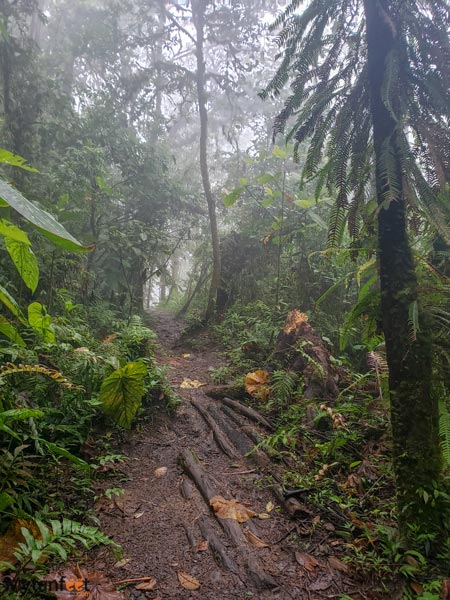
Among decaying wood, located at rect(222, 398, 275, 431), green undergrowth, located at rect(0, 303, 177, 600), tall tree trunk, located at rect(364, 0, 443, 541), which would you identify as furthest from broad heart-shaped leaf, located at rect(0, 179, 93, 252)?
decaying wood, located at rect(222, 398, 275, 431)

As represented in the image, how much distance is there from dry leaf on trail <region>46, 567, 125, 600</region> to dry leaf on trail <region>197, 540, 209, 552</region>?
0.64 metres

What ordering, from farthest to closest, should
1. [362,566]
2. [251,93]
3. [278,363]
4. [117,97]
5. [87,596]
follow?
[251,93] → [117,97] → [278,363] → [362,566] → [87,596]

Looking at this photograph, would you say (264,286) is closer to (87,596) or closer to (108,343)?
(108,343)

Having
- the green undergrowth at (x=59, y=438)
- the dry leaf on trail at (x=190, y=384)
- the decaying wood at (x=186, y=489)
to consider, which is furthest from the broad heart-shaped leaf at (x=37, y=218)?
the dry leaf on trail at (x=190, y=384)

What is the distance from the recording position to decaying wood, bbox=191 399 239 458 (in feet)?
12.7

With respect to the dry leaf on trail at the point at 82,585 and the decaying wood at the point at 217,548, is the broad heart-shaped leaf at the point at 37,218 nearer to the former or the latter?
the dry leaf on trail at the point at 82,585

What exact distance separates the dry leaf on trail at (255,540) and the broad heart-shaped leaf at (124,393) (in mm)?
1646

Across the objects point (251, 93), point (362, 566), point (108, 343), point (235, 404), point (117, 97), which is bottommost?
point (362, 566)

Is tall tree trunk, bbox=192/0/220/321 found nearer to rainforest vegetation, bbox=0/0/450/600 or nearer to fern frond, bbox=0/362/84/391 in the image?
rainforest vegetation, bbox=0/0/450/600

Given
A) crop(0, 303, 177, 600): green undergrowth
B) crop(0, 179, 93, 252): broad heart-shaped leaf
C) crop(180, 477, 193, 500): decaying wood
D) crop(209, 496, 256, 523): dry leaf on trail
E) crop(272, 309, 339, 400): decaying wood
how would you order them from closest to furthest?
crop(0, 179, 93, 252): broad heart-shaped leaf < crop(0, 303, 177, 600): green undergrowth < crop(209, 496, 256, 523): dry leaf on trail < crop(180, 477, 193, 500): decaying wood < crop(272, 309, 339, 400): decaying wood

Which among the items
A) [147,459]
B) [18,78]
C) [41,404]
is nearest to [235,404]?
[147,459]

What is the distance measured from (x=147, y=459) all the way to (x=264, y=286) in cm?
588

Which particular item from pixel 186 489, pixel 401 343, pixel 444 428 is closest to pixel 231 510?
pixel 186 489

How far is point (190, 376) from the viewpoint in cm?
613
